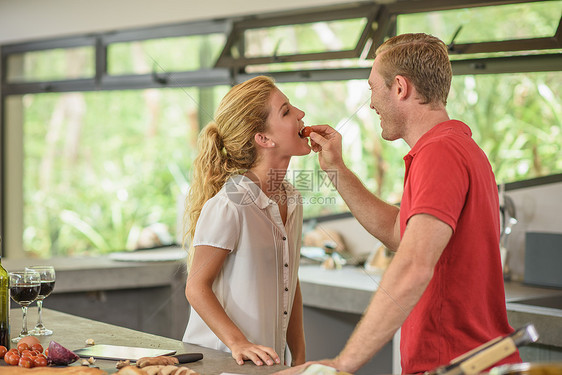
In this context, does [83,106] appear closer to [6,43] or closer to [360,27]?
[6,43]

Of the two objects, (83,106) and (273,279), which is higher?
(83,106)

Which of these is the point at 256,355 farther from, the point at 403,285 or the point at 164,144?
the point at 164,144

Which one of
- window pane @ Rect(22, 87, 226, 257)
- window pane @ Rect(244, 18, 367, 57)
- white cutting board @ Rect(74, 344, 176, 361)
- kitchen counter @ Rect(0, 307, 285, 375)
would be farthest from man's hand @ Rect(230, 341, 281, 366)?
window pane @ Rect(22, 87, 226, 257)

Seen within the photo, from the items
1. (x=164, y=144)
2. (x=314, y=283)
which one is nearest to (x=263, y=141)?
(x=314, y=283)

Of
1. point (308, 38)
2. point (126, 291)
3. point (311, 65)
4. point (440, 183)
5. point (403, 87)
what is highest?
point (308, 38)

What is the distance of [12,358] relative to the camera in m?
1.53

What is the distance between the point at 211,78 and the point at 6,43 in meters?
2.02

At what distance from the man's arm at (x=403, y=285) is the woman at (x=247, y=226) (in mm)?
427

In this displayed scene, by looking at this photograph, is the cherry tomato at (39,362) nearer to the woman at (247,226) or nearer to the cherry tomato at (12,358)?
the cherry tomato at (12,358)

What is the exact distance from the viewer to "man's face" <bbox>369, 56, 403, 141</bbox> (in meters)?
1.67

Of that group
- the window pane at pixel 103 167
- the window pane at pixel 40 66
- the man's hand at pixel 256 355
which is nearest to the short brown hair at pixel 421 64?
the man's hand at pixel 256 355

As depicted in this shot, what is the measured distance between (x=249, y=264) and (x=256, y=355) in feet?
1.08

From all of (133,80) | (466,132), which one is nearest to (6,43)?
(133,80)

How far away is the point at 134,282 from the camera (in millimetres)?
3502
